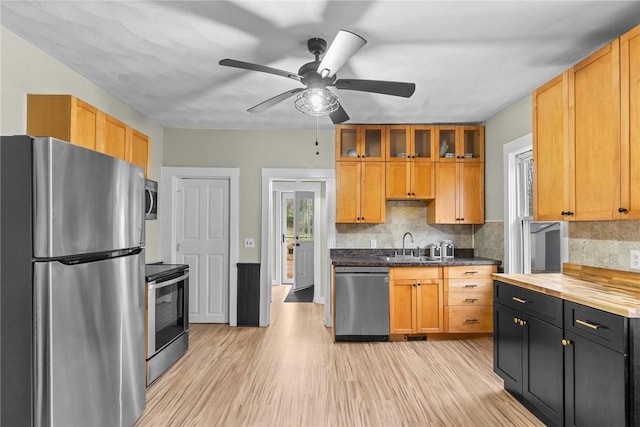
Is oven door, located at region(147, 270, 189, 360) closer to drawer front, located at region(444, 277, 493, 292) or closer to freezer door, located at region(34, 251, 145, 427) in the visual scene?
freezer door, located at region(34, 251, 145, 427)

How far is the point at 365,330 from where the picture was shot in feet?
13.0

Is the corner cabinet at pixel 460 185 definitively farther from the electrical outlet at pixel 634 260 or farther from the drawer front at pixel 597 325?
the drawer front at pixel 597 325

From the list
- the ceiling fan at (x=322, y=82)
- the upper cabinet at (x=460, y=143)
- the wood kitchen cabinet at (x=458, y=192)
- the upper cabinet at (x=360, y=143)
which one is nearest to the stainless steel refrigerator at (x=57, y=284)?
the ceiling fan at (x=322, y=82)

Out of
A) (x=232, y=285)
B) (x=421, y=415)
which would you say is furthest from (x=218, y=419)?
(x=232, y=285)

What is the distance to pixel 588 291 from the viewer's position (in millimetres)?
2168

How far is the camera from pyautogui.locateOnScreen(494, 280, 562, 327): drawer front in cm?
219

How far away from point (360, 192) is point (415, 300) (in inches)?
55.1

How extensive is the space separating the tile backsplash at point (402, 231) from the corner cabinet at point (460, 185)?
0.92ft

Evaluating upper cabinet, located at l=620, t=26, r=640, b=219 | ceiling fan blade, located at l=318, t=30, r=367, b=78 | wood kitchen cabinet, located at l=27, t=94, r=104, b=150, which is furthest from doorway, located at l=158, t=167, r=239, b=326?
upper cabinet, located at l=620, t=26, r=640, b=219

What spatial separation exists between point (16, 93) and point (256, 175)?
8.62ft

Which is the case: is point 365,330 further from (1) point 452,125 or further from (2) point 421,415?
(1) point 452,125

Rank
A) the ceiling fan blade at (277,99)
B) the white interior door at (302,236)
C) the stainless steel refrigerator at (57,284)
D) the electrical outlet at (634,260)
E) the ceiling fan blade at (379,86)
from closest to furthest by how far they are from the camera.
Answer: the stainless steel refrigerator at (57,284), the electrical outlet at (634,260), the ceiling fan blade at (379,86), the ceiling fan blade at (277,99), the white interior door at (302,236)

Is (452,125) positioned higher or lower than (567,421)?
higher

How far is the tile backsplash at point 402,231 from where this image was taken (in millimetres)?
4695
